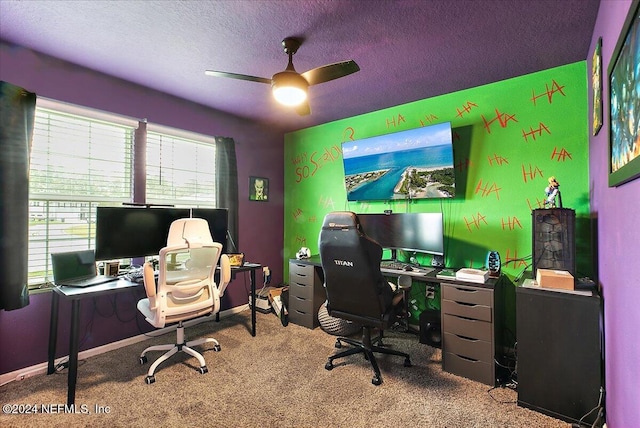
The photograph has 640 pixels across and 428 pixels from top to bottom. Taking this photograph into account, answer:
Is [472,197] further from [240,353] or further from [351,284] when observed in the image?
[240,353]

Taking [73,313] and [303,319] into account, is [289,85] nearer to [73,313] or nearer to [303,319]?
[73,313]

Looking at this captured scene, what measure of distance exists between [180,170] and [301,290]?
1856 millimetres

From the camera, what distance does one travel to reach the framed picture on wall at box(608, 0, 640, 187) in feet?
3.20

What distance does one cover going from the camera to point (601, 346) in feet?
5.63

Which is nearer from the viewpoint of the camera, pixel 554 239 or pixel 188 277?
pixel 554 239

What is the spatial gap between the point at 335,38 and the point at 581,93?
194 centimetres

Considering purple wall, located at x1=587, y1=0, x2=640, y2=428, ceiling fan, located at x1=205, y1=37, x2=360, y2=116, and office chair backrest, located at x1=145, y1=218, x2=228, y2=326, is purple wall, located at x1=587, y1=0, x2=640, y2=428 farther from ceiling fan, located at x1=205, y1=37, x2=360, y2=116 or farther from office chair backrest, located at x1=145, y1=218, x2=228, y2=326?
office chair backrest, located at x1=145, y1=218, x2=228, y2=326

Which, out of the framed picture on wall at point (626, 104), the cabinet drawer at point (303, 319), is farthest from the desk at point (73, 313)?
the framed picture on wall at point (626, 104)

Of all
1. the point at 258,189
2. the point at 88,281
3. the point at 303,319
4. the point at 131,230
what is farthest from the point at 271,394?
the point at 258,189

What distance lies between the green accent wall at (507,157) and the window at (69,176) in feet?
8.59

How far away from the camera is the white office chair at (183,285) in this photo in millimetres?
2125

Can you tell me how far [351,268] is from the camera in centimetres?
211

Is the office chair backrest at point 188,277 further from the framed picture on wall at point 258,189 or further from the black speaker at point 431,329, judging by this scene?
the black speaker at point 431,329

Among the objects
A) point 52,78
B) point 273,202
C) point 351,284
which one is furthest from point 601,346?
point 52,78
